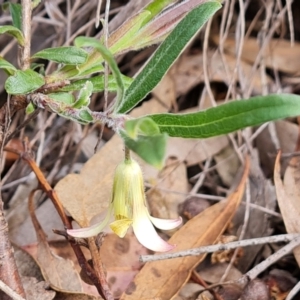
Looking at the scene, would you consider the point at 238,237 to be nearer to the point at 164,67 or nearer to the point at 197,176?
the point at 197,176

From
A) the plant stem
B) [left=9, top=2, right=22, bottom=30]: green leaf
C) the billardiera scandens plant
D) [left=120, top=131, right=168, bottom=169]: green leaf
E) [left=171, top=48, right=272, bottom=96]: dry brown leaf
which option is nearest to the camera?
[left=120, top=131, right=168, bottom=169]: green leaf

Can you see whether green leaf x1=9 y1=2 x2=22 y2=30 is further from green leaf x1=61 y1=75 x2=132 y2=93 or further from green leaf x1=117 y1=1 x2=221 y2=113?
green leaf x1=117 y1=1 x2=221 y2=113

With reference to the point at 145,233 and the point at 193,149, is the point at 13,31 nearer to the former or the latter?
the point at 145,233

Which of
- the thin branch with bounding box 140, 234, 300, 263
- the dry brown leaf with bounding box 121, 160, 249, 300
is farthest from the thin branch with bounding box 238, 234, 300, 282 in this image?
the dry brown leaf with bounding box 121, 160, 249, 300

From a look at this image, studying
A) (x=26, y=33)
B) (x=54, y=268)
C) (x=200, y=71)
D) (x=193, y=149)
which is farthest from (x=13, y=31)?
(x=200, y=71)

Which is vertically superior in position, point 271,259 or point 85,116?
point 85,116

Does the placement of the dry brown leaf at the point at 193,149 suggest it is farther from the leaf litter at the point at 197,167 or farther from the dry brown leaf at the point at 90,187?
the dry brown leaf at the point at 90,187
